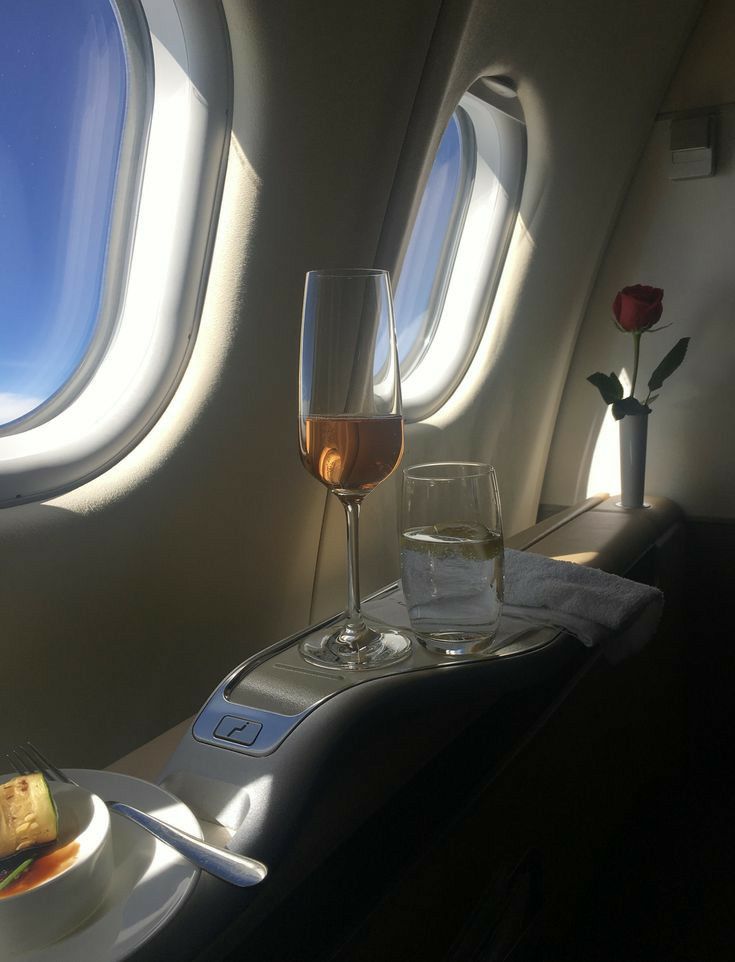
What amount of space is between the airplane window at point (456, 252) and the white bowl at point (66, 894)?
1.53 meters

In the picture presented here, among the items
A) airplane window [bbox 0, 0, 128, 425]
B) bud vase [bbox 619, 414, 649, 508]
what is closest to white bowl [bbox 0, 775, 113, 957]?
airplane window [bbox 0, 0, 128, 425]

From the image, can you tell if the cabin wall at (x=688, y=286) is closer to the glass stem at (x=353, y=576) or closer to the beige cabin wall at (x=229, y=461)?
the beige cabin wall at (x=229, y=461)

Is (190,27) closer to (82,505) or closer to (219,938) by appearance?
(82,505)

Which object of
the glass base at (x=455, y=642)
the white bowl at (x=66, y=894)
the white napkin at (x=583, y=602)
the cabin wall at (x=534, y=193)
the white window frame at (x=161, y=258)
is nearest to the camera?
the white bowl at (x=66, y=894)

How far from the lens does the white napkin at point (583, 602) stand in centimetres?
104

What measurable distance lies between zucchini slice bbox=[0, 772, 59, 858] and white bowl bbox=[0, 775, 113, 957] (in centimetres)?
1

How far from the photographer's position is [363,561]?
5.86 feet

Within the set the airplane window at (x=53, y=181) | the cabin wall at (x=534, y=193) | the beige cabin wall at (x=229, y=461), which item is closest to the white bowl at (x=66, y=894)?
the beige cabin wall at (x=229, y=461)

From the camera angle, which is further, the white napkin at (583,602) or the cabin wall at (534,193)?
the cabin wall at (534,193)

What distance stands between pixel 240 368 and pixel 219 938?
33.4 inches

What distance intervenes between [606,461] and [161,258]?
61.9 inches

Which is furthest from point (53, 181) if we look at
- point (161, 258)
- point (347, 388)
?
point (347, 388)

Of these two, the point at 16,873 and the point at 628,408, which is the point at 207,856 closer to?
the point at 16,873

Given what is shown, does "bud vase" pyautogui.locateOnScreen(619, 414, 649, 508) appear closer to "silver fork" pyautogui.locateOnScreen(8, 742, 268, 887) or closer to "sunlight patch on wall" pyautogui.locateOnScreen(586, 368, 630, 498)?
"sunlight patch on wall" pyautogui.locateOnScreen(586, 368, 630, 498)
